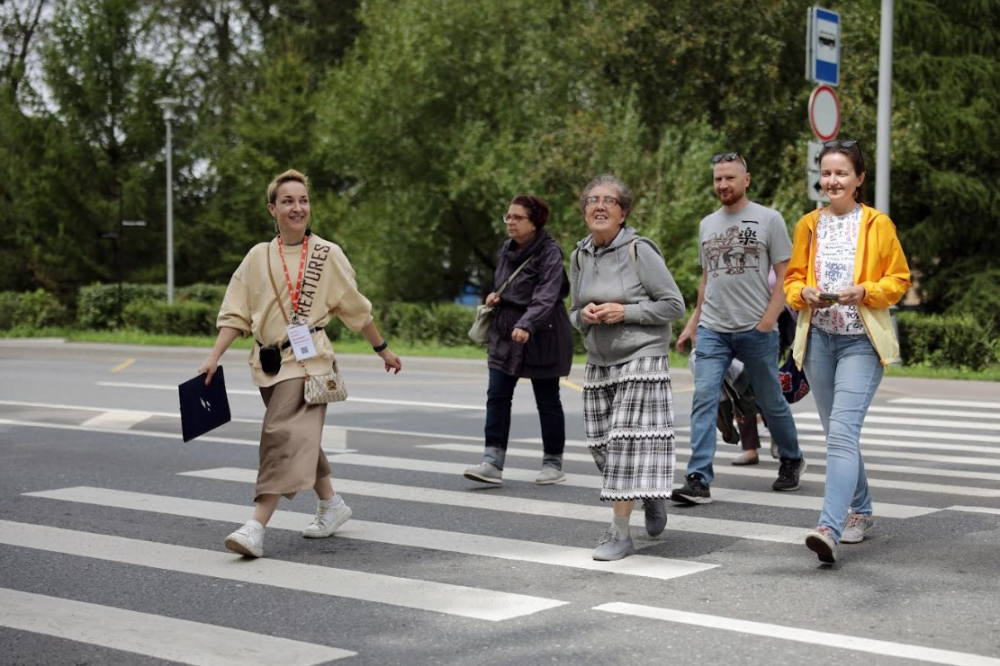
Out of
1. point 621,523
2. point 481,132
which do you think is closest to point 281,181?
point 621,523

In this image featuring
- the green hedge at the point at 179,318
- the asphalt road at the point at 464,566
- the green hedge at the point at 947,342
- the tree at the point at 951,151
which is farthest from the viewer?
the green hedge at the point at 179,318

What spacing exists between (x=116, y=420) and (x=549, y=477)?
5264 mm

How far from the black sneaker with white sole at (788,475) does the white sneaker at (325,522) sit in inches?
111

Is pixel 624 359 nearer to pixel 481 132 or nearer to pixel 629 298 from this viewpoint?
pixel 629 298

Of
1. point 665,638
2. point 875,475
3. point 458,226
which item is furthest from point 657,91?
point 665,638

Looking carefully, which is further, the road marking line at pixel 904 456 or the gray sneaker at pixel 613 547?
the road marking line at pixel 904 456

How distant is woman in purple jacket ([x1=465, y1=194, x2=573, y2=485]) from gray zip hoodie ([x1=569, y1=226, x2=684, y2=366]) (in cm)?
180

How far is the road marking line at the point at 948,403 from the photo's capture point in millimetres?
14070

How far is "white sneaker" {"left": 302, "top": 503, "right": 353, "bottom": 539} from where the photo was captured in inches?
259

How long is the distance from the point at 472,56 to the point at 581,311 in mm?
23260

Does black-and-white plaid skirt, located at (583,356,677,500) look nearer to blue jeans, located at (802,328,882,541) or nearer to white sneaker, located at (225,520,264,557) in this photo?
blue jeans, located at (802,328,882,541)

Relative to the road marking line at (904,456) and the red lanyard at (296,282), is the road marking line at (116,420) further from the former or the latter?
the red lanyard at (296,282)

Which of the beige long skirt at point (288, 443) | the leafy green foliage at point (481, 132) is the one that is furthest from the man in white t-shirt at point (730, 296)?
the leafy green foliage at point (481, 132)

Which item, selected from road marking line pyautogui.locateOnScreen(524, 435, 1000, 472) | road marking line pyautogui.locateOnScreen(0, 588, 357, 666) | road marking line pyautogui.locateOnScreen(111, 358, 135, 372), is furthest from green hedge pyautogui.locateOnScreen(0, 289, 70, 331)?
road marking line pyautogui.locateOnScreen(0, 588, 357, 666)
